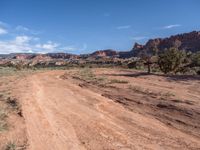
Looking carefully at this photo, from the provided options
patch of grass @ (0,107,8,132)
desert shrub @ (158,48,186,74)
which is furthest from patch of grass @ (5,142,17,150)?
desert shrub @ (158,48,186,74)

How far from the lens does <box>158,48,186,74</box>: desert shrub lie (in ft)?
118

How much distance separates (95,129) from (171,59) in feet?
89.6

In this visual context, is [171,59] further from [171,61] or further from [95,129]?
[95,129]

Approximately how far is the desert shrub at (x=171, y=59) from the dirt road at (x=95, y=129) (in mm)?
21973

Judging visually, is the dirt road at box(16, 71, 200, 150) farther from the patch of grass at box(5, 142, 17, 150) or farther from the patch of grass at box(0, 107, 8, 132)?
the patch of grass at box(0, 107, 8, 132)

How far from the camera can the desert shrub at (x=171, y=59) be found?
3588 cm

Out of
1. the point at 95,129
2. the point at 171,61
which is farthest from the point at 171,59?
the point at 95,129

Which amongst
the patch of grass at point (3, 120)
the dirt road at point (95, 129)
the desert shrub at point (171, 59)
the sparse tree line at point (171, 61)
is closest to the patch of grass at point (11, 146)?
the dirt road at point (95, 129)

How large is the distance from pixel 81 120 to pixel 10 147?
152 inches

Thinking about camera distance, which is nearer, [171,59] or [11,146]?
[11,146]

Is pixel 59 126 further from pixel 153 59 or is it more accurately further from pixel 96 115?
pixel 153 59

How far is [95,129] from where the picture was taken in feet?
35.1

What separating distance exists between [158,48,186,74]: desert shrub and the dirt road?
865 inches

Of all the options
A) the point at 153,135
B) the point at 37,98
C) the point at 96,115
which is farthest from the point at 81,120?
the point at 37,98
